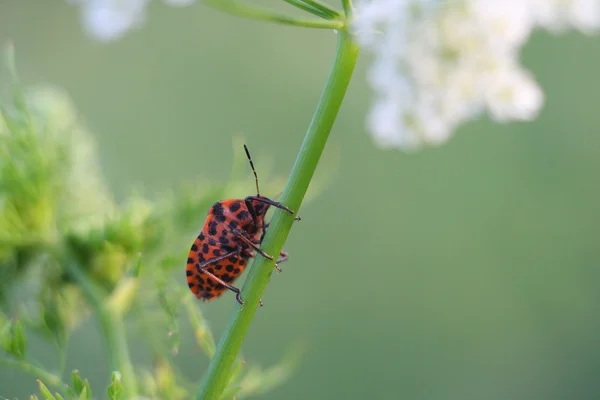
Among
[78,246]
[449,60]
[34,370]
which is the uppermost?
[449,60]

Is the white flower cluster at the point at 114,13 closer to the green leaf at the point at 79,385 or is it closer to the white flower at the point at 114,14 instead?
the white flower at the point at 114,14

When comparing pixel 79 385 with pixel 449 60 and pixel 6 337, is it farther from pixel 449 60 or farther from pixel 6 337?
pixel 449 60

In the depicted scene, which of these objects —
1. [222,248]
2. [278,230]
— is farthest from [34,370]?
[278,230]

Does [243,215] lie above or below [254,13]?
below

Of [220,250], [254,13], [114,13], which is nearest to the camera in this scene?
[254,13]

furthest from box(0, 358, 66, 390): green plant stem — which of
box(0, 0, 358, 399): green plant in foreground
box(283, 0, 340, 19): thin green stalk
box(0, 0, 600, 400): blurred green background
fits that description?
box(0, 0, 600, 400): blurred green background

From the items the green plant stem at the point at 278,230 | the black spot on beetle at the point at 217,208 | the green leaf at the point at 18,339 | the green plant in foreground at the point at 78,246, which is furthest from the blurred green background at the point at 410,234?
the green plant stem at the point at 278,230

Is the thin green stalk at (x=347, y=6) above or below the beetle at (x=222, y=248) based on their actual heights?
above
